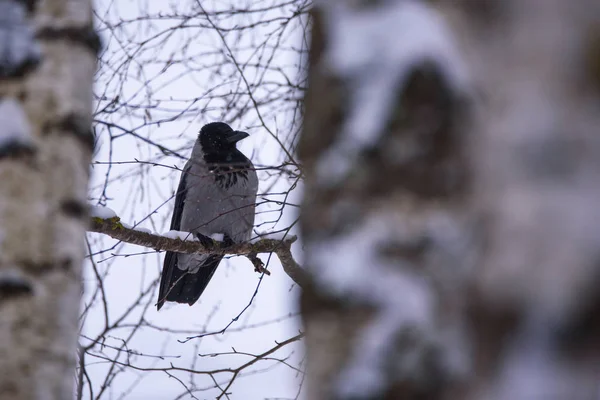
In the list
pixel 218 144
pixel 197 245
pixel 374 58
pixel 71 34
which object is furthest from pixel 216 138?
pixel 374 58

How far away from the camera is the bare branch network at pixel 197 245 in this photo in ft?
A: 12.4

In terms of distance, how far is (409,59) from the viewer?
899mm

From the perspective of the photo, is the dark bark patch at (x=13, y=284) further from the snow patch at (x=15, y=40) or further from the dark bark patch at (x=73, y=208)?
the snow patch at (x=15, y=40)

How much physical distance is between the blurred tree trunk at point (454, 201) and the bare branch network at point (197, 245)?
273 centimetres

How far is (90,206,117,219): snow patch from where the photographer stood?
12.2 ft

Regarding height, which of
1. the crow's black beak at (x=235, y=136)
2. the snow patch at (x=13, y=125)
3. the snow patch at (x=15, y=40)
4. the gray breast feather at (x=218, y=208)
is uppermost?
the crow's black beak at (x=235, y=136)

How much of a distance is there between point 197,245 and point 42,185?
3261mm

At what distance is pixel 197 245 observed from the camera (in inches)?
183

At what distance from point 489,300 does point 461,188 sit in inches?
5.8

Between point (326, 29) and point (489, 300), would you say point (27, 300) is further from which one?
point (489, 300)

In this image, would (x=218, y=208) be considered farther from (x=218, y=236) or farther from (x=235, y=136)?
(x=235, y=136)

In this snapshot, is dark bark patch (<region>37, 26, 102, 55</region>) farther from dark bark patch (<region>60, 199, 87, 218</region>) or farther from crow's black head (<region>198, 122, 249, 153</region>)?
crow's black head (<region>198, 122, 249, 153</region>)

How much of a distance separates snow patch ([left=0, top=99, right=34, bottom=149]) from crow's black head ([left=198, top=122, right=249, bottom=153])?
4288mm

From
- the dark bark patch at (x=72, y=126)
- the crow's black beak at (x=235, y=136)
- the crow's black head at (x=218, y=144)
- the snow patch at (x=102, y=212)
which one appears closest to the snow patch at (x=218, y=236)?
the crow's black head at (x=218, y=144)
